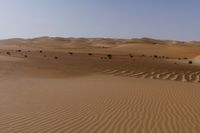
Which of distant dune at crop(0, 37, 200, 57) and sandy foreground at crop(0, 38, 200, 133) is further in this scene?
distant dune at crop(0, 37, 200, 57)

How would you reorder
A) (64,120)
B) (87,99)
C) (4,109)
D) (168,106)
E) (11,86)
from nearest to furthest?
(64,120), (4,109), (168,106), (87,99), (11,86)

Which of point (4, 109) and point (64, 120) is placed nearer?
point (64, 120)

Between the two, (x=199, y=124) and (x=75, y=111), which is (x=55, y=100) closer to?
(x=75, y=111)

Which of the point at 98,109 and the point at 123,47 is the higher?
the point at 98,109

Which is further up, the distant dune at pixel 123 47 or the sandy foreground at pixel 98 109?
the sandy foreground at pixel 98 109

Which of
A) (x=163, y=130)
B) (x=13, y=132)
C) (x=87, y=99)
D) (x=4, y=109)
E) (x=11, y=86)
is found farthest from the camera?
(x=11, y=86)

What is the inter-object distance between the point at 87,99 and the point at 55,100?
0.97 metres

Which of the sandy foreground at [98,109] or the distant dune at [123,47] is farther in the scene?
the distant dune at [123,47]

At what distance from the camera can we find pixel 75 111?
27.0ft

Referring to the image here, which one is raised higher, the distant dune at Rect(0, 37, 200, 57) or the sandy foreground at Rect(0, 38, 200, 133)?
the sandy foreground at Rect(0, 38, 200, 133)

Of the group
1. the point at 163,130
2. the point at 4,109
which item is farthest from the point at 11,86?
the point at 163,130

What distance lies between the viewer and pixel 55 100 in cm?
977

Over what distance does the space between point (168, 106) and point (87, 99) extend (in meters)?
2.38

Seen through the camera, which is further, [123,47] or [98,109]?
[123,47]
